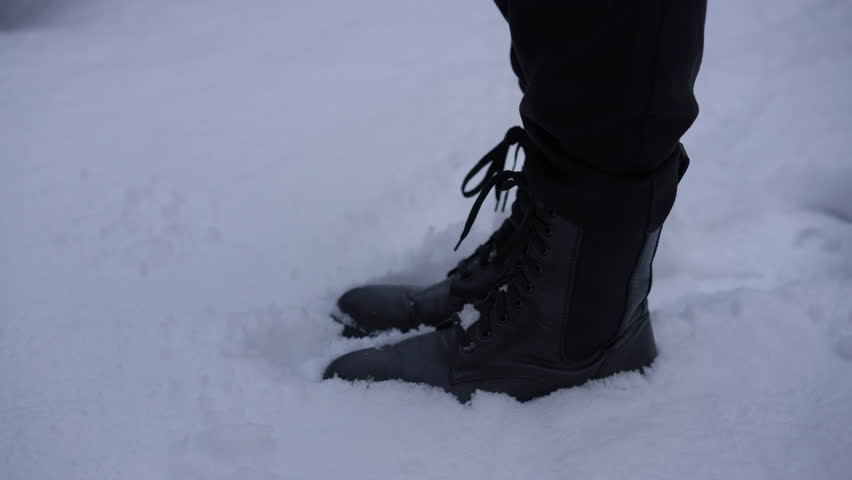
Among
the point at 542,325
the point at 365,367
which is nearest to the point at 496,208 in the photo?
the point at 542,325

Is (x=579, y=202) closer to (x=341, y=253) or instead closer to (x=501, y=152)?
(x=501, y=152)

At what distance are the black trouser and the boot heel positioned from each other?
0.20 meters

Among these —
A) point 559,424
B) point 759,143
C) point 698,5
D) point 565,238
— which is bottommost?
point 559,424

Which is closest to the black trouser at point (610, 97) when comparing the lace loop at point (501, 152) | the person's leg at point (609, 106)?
the person's leg at point (609, 106)

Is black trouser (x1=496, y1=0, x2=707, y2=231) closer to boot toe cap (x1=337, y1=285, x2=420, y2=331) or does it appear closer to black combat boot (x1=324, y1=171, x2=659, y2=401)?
black combat boot (x1=324, y1=171, x2=659, y2=401)

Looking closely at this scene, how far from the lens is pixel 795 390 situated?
27.5 inches

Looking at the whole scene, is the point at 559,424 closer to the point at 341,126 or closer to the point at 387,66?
the point at 341,126

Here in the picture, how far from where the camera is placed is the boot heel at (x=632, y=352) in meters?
0.72

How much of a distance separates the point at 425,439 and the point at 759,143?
3.86 ft

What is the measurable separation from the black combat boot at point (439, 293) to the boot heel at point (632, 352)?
21 centimetres

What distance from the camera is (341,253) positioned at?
1067 mm

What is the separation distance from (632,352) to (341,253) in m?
0.60

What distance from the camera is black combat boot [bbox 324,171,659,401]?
637mm

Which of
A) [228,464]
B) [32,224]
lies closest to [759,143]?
[228,464]
